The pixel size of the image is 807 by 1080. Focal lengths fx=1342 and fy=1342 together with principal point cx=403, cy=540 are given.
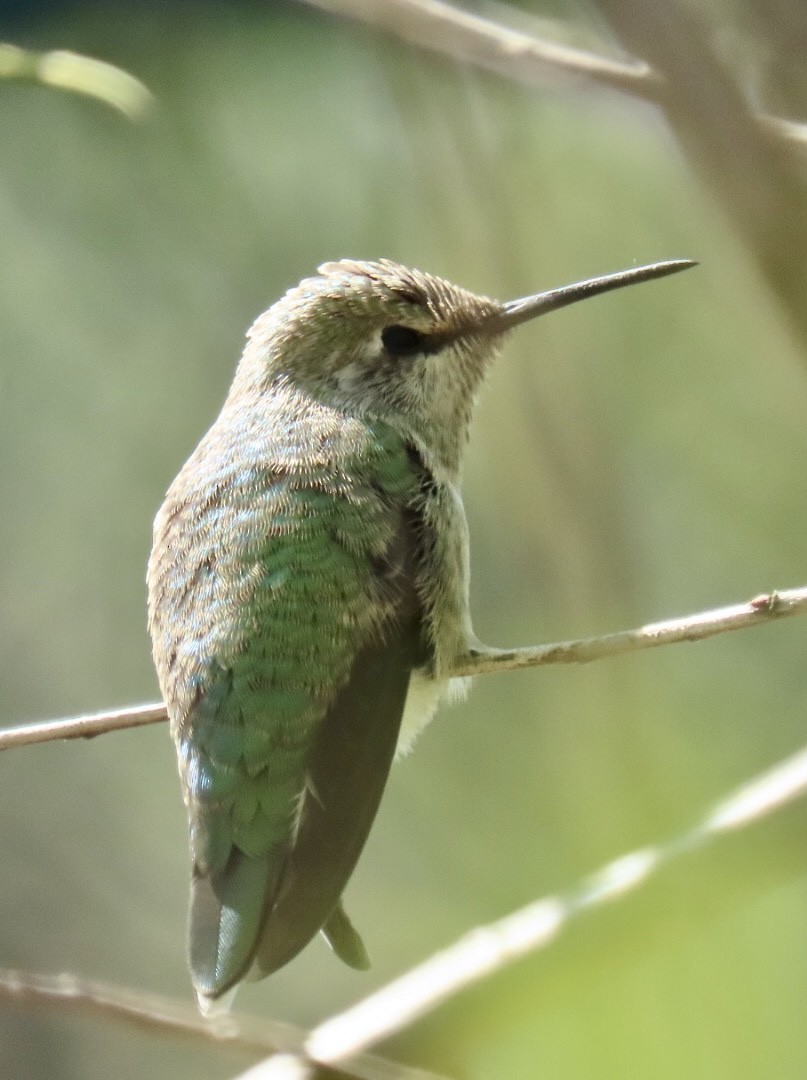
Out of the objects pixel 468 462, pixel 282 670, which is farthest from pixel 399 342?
pixel 468 462

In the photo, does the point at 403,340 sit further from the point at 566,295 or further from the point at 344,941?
the point at 344,941

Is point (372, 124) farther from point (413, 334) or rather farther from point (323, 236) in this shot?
point (413, 334)

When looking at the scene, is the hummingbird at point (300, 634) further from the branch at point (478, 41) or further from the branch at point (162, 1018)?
the branch at point (478, 41)

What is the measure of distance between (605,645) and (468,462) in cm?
257

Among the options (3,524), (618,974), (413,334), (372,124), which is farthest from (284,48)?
(618,974)

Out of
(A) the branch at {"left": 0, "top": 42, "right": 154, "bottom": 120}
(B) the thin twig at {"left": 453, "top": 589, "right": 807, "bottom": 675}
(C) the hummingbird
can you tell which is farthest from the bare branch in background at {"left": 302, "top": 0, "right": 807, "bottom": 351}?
(C) the hummingbird

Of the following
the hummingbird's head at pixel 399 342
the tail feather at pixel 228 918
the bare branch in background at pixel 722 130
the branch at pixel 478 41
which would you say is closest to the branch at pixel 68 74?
the branch at pixel 478 41

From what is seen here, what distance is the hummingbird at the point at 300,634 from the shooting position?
1.98 metres

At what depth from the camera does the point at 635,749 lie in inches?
98.7

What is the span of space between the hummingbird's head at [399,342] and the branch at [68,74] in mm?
799

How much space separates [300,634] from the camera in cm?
211

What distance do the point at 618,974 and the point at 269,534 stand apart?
899mm

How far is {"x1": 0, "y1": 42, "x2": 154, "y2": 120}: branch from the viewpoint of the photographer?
1871mm

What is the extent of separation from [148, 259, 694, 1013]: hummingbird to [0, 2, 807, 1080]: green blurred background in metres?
0.56
